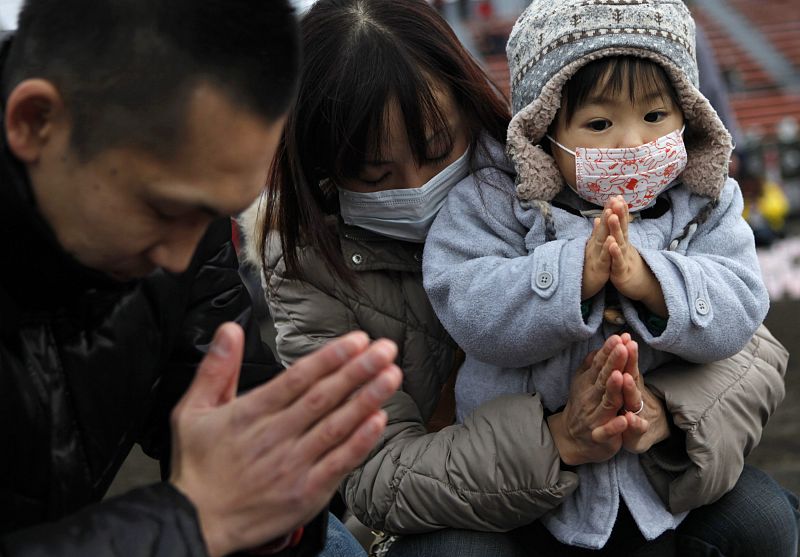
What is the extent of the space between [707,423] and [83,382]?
1.05 metres

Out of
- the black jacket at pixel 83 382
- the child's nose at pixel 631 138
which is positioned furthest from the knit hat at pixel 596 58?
the black jacket at pixel 83 382

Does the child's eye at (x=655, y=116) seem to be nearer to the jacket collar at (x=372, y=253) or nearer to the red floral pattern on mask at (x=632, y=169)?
the red floral pattern on mask at (x=632, y=169)

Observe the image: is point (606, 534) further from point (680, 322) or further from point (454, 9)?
point (454, 9)

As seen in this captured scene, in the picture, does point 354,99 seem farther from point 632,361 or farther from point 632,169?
point 632,361

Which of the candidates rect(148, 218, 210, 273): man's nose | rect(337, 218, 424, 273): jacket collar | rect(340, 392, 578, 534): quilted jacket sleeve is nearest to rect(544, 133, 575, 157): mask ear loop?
rect(337, 218, 424, 273): jacket collar

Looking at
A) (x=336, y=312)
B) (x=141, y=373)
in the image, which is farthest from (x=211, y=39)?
(x=336, y=312)

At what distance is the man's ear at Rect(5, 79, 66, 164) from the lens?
1.21 metres

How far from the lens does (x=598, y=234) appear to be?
1661mm

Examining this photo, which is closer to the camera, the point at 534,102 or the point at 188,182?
the point at 188,182

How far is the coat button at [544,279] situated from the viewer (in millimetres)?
1659

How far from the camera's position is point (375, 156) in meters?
1.89

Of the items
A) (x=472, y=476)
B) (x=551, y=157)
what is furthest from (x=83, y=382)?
(x=551, y=157)

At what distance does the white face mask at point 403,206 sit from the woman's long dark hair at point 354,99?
50 mm

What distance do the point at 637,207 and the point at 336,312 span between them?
24.6 inches
